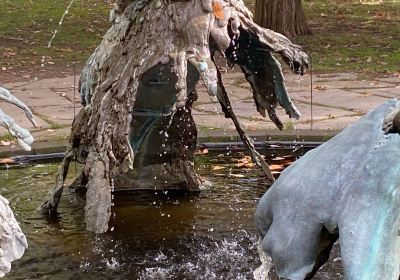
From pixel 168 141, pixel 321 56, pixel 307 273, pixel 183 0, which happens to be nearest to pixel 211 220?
pixel 168 141

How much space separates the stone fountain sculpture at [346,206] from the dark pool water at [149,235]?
2.03 m

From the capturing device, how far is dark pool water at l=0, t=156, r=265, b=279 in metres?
5.04

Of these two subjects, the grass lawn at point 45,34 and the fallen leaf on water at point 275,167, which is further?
the grass lawn at point 45,34

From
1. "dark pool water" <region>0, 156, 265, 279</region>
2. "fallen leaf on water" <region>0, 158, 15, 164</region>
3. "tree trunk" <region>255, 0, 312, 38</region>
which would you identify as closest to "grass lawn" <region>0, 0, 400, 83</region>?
"tree trunk" <region>255, 0, 312, 38</region>

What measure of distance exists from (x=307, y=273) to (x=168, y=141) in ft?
11.4

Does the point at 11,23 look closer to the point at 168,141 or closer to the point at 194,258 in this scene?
the point at 168,141

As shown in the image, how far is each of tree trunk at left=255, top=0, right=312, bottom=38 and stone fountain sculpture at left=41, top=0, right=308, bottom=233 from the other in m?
8.36

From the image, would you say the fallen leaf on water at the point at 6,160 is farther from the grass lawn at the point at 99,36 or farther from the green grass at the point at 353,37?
the green grass at the point at 353,37

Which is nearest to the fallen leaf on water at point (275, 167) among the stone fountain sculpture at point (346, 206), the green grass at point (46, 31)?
the stone fountain sculpture at point (346, 206)

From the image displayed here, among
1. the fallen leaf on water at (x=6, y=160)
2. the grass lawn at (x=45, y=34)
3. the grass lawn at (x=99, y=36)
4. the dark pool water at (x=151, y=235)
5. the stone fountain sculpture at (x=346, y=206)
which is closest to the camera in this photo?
the stone fountain sculpture at (x=346, y=206)

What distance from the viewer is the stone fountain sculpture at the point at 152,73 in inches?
203

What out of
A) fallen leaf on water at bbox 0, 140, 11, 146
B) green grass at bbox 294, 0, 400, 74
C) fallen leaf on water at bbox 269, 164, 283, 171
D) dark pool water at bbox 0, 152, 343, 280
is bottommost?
green grass at bbox 294, 0, 400, 74

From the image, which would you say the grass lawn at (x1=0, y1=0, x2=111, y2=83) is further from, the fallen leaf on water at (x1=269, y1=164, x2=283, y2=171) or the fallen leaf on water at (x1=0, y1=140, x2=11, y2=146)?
the fallen leaf on water at (x1=269, y1=164, x2=283, y2=171)

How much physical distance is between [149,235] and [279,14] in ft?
29.6
